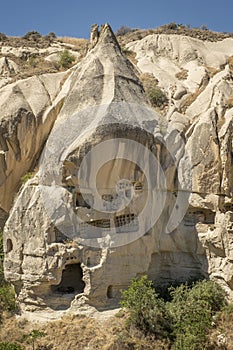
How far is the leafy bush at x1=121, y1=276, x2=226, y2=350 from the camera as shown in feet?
40.1

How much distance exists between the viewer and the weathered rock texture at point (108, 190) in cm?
1348

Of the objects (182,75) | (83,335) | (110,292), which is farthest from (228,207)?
(182,75)

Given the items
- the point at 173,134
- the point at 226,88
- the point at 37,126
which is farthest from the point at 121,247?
the point at 226,88

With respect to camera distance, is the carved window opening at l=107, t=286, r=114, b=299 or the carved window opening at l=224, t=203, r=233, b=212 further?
the carved window opening at l=224, t=203, r=233, b=212

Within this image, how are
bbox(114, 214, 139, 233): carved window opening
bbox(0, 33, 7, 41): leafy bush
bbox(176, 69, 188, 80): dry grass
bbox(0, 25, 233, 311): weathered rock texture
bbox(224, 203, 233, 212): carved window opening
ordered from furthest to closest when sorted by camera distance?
bbox(0, 33, 7, 41): leafy bush, bbox(176, 69, 188, 80): dry grass, bbox(224, 203, 233, 212): carved window opening, bbox(114, 214, 139, 233): carved window opening, bbox(0, 25, 233, 311): weathered rock texture

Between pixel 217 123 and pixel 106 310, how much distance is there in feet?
24.4

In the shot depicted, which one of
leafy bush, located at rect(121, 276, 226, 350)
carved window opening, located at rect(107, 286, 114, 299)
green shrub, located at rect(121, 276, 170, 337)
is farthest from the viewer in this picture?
carved window opening, located at rect(107, 286, 114, 299)

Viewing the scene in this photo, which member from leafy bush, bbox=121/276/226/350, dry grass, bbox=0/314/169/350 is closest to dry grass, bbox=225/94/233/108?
leafy bush, bbox=121/276/226/350

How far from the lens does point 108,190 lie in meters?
14.0

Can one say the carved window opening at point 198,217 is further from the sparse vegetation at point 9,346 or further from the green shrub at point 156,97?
the sparse vegetation at point 9,346

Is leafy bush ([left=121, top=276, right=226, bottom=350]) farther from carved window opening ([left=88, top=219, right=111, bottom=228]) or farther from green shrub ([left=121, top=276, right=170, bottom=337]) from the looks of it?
carved window opening ([left=88, top=219, right=111, bottom=228])

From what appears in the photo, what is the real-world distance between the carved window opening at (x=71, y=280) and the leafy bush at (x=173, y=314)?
2067mm

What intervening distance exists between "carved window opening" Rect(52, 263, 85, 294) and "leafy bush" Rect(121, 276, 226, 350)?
207 centimetres

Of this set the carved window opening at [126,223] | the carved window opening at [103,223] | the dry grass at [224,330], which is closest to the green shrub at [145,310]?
the dry grass at [224,330]
